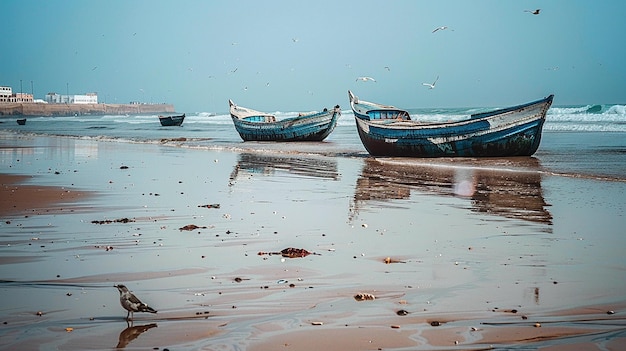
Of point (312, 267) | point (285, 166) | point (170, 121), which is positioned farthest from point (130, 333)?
point (170, 121)

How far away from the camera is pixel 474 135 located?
1942cm

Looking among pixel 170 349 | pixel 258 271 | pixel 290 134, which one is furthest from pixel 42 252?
pixel 290 134

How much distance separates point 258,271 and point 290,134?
26.9m

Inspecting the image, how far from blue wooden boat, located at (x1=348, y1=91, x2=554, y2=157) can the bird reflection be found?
53.7 feet

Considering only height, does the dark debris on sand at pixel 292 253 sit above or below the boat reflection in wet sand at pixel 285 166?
below

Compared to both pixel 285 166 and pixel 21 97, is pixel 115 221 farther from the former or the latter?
pixel 21 97

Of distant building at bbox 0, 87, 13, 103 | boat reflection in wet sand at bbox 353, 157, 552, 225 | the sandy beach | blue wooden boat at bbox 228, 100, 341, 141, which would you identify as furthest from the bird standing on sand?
distant building at bbox 0, 87, 13, 103

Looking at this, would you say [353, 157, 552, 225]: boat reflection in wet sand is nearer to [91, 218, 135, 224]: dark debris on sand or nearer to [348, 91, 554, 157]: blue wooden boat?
[348, 91, 554, 157]: blue wooden boat

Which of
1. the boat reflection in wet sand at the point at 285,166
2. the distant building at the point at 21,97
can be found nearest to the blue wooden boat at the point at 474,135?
the boat reflection in wet sand at the point at 285,166

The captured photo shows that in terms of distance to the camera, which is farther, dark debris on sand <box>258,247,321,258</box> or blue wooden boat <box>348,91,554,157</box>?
blue wooden boat <box>348,91,554,157</box>

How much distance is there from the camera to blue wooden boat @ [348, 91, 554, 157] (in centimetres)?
1902

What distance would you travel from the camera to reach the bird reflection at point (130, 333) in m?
3.86

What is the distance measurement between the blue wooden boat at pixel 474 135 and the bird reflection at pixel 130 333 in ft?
53.7

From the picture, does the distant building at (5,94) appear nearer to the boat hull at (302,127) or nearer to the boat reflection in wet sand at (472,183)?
the boat hull at (302,127)
